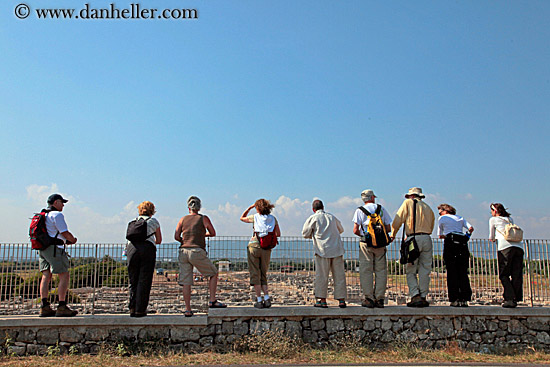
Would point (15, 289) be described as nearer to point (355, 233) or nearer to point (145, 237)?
point (145, 237)

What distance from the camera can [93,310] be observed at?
817 cm

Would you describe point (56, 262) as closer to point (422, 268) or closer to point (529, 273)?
point (422, 268)

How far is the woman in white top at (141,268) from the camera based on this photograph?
7.52 m

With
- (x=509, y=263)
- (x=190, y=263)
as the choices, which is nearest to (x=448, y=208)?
(x=509, y=263)

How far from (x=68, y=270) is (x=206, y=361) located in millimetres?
2852

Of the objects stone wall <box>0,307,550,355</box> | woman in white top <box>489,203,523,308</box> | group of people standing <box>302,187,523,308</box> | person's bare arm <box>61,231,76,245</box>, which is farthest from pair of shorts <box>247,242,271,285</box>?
woman in white top <box>489,203,523,308</box>

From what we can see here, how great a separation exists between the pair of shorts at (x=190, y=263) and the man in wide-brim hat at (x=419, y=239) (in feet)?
11.3

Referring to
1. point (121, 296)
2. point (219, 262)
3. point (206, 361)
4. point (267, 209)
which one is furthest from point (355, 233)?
point (121, 296)

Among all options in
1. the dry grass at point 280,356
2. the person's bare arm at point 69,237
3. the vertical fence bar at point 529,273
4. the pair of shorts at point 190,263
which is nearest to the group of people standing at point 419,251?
the dry grass at point 280,356

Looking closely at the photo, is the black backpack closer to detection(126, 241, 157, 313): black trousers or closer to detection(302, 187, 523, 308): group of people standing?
detection(126, 241, 157, 313): black trousers

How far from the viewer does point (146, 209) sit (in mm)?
7910

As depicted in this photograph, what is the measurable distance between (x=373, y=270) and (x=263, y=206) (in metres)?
2.33

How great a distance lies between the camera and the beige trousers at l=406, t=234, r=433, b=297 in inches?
320

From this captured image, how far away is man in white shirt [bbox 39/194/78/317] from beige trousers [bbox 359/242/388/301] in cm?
509
